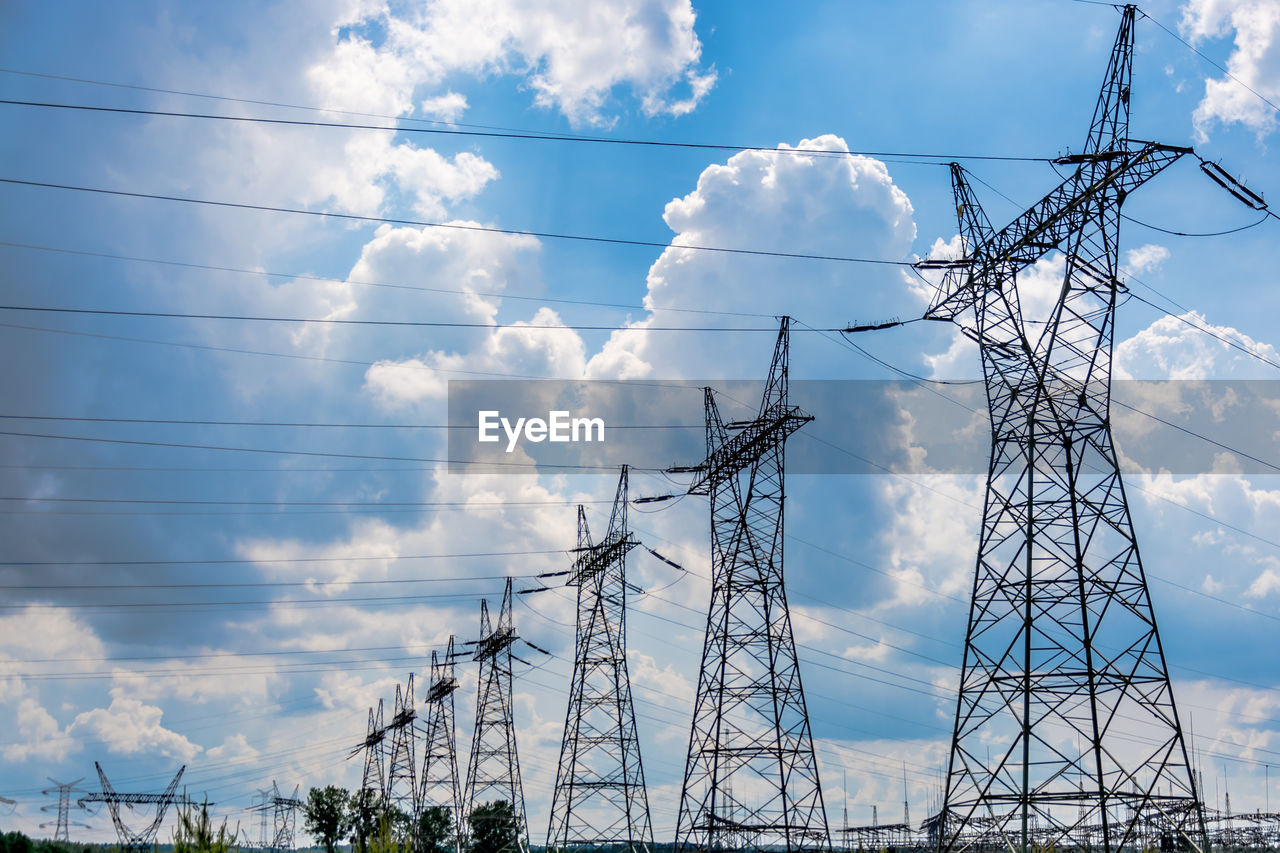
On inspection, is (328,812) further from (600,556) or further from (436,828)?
(600,556)

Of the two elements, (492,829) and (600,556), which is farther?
(492,829)

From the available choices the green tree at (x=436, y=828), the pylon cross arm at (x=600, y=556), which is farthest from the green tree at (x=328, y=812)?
the pylon cross arm at (x=600, y=556)

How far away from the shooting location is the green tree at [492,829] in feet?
243

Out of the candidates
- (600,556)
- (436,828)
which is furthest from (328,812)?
(600,556)

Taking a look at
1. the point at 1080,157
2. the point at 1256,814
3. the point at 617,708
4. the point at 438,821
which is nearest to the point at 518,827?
the point at 617,708

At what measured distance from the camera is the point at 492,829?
7844cm

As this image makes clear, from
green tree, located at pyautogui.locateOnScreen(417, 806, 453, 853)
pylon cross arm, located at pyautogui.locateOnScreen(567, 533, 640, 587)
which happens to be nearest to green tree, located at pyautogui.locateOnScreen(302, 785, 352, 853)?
green tree, located at pyautogui.locateOnScreen(417, 806, 453, 853)

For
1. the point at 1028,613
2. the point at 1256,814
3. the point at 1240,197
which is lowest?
the point at 1256,814

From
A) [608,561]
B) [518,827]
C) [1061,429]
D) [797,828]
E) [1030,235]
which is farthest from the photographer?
[518,827]

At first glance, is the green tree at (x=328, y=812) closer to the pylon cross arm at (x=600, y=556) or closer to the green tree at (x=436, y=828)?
the green tree at (x=436, y=828)

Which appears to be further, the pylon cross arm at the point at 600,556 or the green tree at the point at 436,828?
the green tree at the point at 436,828

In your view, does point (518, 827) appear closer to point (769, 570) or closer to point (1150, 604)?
point (769, 570)

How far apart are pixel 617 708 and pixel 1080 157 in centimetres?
3252

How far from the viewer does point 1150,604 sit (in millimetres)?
30125
